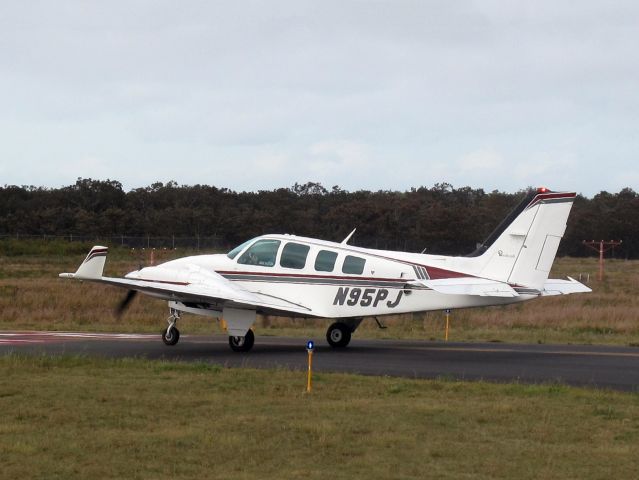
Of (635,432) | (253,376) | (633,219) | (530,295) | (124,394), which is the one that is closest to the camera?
(635,432)

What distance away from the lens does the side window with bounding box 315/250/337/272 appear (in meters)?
23.0

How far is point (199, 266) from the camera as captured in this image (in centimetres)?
2384

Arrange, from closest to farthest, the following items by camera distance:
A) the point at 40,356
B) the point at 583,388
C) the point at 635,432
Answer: the point at 635,432, the point at 583,388, the point at 40,356

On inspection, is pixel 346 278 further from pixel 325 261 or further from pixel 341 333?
pixel 341 333

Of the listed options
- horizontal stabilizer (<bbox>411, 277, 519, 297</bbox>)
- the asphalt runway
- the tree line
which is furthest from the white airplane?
the tree line

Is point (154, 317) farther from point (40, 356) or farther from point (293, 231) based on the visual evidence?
point (293, 231)

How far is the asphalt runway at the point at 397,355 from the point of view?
1822cm

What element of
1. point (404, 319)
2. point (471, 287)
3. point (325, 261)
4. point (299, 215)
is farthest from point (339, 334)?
point (299, 215)

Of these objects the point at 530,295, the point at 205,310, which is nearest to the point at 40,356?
the point at 205,310

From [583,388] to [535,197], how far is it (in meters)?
6.83

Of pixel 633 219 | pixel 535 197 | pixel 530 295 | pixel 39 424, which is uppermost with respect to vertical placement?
pixel 633 219

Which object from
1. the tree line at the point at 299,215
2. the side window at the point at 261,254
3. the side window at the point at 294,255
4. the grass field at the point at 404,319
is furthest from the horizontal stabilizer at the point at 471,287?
the tree line at the point at 299,215

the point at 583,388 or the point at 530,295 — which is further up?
the point at 530,295

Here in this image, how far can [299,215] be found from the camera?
8219 centimetres
